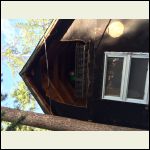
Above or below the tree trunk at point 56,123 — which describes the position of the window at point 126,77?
above

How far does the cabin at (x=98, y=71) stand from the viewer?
565 cm

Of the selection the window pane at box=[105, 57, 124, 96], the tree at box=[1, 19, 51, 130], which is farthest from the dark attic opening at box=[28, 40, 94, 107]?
the tree at box=[1, 19, 51, 130]

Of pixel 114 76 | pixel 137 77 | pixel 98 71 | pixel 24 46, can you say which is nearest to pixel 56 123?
pixel 98 71

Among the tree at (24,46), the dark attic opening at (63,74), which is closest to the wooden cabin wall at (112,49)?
the dark attic opening at (63,74)

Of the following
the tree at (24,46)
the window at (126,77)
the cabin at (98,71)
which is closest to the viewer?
the window at (126,77)

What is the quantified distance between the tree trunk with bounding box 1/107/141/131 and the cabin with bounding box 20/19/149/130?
0.20 metres

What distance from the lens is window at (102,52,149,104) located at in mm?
5512

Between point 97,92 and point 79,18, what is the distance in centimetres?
164

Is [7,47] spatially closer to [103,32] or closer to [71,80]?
[71,80]

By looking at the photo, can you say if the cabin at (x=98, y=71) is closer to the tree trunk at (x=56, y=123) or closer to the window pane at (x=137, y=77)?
the window pane at (x=137, y=77)

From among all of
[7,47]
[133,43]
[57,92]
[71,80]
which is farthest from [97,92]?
[7,47]

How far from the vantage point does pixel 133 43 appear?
572cm

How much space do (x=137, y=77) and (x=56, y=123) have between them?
254 centimetres

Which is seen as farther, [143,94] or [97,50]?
[97,50]
